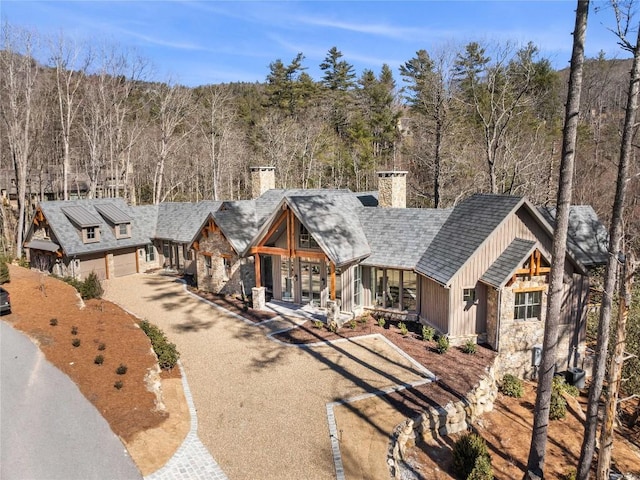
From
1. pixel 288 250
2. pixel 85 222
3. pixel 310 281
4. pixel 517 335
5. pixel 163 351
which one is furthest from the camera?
pixel 85 222

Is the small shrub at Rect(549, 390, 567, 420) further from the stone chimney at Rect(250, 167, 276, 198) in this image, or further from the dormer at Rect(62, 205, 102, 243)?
the dormer at Rect(62, 205, 102, 243)

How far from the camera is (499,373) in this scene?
1644 cm

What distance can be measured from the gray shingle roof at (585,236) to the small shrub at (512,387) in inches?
229

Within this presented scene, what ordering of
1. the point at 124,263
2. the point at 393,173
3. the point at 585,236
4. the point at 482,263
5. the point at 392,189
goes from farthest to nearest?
the point at 124,263 < the point at 392,189 < the point at 393,173 < the point at 585,236 < the point at 482,263

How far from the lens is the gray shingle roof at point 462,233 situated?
16.8 meters

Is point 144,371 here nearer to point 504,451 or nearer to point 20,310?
point 20,310

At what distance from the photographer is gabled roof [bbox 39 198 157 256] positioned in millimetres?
25891

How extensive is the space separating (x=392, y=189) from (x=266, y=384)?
1305 centimetres

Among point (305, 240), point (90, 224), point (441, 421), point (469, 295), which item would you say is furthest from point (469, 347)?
point (90, 224)

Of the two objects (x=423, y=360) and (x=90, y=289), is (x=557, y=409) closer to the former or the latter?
(x=423, y=360)

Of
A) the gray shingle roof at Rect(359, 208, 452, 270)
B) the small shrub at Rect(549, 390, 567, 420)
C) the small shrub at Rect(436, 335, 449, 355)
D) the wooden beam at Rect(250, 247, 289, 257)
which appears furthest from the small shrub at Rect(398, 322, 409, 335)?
the wooden beam at Rect(250, 247, 289, 257)

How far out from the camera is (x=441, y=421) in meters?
12.6

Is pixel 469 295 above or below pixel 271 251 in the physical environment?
below

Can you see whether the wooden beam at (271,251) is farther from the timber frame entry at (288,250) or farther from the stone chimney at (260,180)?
the stone chimney at (260,180)
